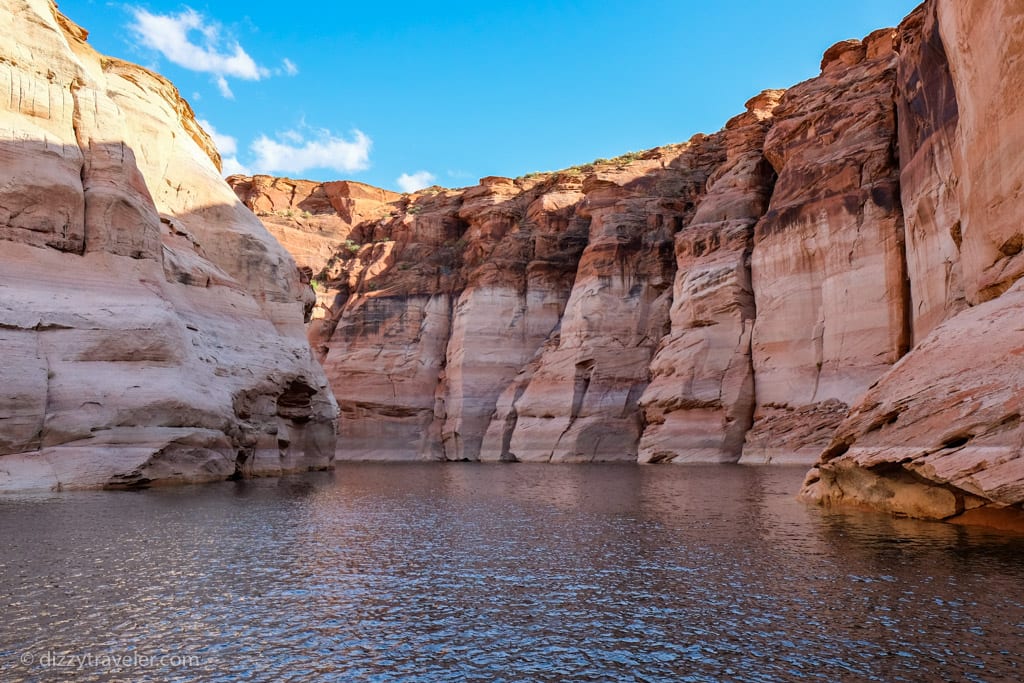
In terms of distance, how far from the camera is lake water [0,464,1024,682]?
484cm

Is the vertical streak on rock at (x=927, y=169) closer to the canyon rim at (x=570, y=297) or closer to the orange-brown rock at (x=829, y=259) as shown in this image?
the canyon rim at (x=570, y=297)

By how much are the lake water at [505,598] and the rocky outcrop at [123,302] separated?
5.48 metres

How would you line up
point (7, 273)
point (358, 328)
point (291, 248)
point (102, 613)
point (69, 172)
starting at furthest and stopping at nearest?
1. point (291, 248)
2. point (358, 328)
3. point (69, 172)
4. point (7, 273)
5. point (102, 613)

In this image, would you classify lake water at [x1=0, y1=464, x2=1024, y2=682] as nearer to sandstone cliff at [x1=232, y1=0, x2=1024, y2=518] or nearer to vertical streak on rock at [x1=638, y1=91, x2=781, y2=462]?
sandstone cliff at [x1=232, y1=0, x2=1024, y2=518]

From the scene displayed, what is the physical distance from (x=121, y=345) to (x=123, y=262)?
351 centimetres

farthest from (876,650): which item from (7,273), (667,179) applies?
(667,179)

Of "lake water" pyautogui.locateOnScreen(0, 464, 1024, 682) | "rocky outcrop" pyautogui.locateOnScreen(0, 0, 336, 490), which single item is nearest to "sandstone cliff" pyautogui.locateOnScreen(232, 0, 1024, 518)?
"lake water" pyautogui.locateOnScreen(0, 464, 1024, 682)

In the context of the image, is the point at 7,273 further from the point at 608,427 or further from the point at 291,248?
the point at 291,248

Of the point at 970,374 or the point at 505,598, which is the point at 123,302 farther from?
the point at 970,374

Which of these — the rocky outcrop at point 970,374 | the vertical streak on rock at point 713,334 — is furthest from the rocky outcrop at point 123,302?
the vertical streak on rock at point 713,334

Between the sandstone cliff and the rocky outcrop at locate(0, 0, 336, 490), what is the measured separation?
53.1ft

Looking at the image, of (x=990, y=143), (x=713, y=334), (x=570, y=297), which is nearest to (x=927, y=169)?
(x=990, y=143)

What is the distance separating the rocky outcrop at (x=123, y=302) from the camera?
16.9 m

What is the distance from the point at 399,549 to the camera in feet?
30.6
